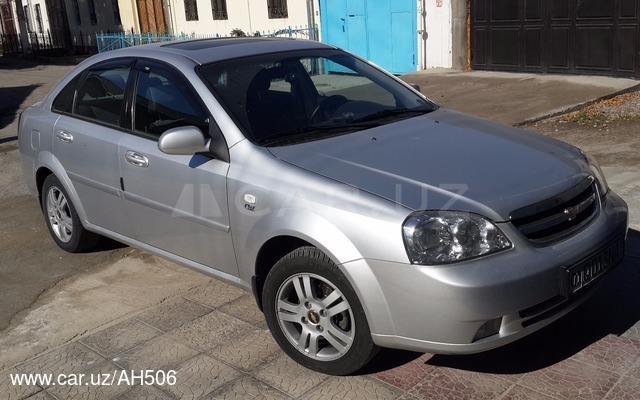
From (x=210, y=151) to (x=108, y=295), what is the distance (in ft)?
5.32

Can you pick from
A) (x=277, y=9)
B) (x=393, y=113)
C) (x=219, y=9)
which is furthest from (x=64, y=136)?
(x=219, y=9)

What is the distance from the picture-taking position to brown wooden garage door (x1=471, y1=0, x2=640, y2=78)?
38.5ft

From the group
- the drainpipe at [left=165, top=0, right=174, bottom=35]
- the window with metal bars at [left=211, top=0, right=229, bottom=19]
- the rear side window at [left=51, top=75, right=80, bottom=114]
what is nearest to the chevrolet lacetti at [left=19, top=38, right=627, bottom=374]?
the rear side window at [left=51, top=75, right=80, bottom=114]

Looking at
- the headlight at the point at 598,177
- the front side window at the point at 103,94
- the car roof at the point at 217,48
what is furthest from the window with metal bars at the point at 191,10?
the headlight at the point at 598,177

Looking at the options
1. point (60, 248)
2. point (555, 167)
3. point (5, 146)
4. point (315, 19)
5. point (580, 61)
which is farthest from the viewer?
point (315, 19)

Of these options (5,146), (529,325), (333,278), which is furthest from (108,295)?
(5,146)

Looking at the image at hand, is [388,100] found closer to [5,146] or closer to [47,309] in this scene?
[47,309]

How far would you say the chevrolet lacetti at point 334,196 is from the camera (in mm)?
3201

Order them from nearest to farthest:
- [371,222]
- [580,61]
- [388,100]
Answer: [371,222]
[388,100]
[580,61]

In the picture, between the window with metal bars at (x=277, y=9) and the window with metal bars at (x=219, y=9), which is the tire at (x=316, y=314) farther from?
the window with metal bars at (x=219, y=9)

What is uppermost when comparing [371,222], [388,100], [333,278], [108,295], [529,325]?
[388,100]

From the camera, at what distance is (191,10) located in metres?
22.5

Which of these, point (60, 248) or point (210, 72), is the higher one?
point (210, 72)

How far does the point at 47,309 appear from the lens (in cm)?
482
